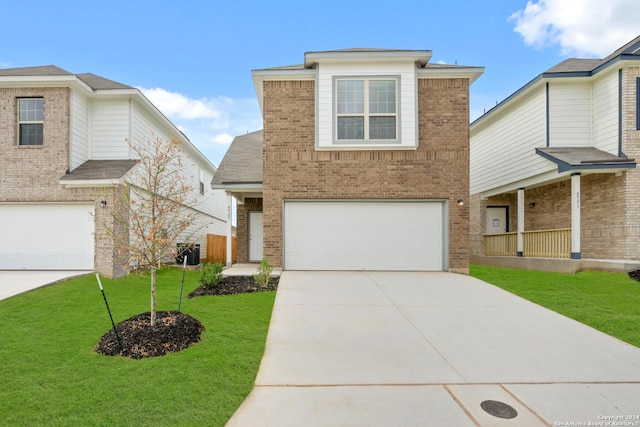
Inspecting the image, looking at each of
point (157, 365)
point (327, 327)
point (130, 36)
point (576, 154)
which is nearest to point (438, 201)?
point (576, 154)

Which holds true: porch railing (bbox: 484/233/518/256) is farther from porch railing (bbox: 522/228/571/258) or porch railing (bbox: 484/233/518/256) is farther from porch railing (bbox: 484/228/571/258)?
porch railing (bbox: 522/228/571/258)

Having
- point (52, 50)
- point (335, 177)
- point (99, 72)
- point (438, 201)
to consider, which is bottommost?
point (438, 201)

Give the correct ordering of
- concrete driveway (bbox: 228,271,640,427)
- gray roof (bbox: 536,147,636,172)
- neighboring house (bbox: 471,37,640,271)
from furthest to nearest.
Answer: neighboring house (bbox: 471,37,640,271), gray roof (bbox: 536,147,636,172), concrete driveway (bbox: 228,271,640,427)

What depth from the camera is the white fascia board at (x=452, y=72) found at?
33.4 feet

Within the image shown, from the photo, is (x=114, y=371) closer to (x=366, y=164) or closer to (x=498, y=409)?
(x=498, y=409)

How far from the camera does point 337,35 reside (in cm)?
1659

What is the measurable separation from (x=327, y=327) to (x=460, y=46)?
15408mm

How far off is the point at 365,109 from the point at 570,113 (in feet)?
25.4

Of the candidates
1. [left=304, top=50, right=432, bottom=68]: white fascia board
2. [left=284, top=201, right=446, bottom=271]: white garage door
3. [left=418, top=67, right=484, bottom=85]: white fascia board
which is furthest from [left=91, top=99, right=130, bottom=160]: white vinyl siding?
[left=418, top=67, right=484, bottom=85]: white fascia board

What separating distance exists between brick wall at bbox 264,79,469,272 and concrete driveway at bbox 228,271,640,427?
3645 millimetres

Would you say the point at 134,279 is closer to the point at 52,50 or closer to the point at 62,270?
the point at 62,270

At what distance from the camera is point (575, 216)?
10492 mm

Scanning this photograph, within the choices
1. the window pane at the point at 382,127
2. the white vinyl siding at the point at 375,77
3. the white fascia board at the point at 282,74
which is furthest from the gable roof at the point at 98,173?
the window pane at the point at 382,127

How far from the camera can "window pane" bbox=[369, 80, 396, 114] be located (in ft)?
33.7
